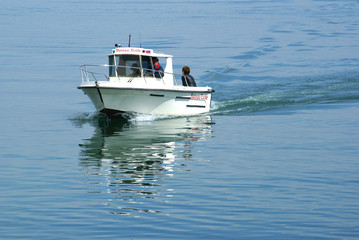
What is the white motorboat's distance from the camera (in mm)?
23047

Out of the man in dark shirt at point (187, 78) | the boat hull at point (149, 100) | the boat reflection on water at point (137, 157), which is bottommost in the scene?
the boat reflection on water at point (137, 157)

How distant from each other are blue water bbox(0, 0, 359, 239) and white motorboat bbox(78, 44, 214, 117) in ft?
1.73

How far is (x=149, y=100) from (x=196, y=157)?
6.72 m

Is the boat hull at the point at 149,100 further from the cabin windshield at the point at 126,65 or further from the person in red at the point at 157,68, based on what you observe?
the cabin windshield at the point at 126,65

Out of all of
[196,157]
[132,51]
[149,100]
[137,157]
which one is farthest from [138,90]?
[196,157]

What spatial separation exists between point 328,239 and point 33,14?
92.4m

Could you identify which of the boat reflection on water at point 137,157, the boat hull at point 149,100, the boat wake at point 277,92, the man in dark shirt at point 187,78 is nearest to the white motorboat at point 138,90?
the boat hull at point 149,100

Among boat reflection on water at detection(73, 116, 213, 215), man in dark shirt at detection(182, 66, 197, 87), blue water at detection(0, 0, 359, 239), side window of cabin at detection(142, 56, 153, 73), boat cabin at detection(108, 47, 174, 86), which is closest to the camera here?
blue water at detection(0, 0, 359, 239)

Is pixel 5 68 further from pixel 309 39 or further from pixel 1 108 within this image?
pixel 309 39

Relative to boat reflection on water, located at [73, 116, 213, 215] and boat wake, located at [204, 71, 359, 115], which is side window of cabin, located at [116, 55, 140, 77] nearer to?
boat reflection on water, located at [73, 116, 213, 215]

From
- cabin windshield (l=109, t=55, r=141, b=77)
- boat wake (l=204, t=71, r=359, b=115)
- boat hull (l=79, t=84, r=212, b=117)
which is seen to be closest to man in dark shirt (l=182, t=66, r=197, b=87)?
boat hull (l=79, t=84, r=212, b=117)

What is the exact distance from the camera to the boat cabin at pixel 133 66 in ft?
77.8

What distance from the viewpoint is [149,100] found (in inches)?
929

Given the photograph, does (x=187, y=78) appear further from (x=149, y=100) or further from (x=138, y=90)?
(x=138, y=90)
